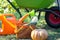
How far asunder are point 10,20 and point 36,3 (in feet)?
2.14

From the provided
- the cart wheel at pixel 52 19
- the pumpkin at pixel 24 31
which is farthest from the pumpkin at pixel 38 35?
the cart wheel at pixel 52 19

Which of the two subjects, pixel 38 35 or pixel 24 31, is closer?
pixel 38 35

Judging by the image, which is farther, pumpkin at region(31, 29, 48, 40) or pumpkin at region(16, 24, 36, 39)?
pumpkin at region(16, 24, 36, 39)

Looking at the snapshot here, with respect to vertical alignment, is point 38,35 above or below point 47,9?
below

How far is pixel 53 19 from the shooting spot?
492cm

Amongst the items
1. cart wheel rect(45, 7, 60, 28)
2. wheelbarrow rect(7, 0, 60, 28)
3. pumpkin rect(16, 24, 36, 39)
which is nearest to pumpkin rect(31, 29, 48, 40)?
pumpkin rect(16, 24, 36, 39)

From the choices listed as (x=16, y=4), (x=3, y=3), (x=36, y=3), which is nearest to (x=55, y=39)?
(x=36, y=3)

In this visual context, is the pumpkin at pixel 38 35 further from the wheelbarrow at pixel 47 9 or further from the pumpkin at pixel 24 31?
the wheelbarrow at pixel 47 9

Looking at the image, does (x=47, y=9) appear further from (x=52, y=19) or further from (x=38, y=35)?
(x=38, y=35)

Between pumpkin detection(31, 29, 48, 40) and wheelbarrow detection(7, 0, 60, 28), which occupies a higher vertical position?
wheelbarrow detection(7, 0, 60, 28)

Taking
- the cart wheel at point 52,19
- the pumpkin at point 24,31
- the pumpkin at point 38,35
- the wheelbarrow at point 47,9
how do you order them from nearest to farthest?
the pumpkin at point 38,35, the pumpkin at point 24,31, the wheelbarrow at point 47,9, the cart wheel at point 52,19

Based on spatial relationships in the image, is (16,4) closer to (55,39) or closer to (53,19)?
(53,19)

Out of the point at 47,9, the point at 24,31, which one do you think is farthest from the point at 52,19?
the point at 24,31

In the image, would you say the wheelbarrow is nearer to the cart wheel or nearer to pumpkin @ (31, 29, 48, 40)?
the cart wheel
